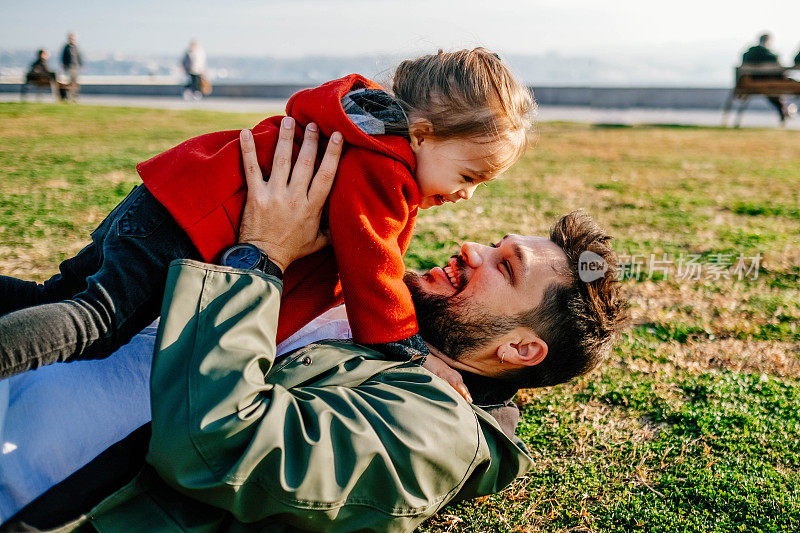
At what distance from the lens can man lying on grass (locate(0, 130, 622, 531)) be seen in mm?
1825

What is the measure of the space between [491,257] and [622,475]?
1.14 meters

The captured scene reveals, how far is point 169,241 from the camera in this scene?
244 cm

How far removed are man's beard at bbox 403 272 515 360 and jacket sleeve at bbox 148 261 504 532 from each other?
678 mm

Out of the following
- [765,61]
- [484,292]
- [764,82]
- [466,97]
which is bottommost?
[484,292]

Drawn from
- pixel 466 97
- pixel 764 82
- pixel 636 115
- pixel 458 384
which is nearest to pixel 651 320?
pixel 458 384

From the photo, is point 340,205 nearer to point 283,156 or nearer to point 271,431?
point 283,156

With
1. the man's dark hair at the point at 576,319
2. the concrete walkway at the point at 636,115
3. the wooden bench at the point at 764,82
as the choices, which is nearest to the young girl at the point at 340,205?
the man's dark hair at the point at 576,319

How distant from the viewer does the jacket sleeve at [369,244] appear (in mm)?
2514

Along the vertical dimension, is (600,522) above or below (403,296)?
below

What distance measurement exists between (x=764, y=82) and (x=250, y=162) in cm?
1981

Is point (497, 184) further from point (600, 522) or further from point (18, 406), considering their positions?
point (18, 406)

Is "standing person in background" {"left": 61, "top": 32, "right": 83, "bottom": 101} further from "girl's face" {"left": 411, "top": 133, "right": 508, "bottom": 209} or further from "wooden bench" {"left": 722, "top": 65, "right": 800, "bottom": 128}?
"girl's face" {"left": 411, "top": 133, "right": 508, "bottom": 209}

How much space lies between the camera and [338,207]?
255 centimetres

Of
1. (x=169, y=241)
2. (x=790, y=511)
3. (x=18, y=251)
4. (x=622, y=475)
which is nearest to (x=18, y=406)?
(x=169, y=241)
